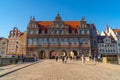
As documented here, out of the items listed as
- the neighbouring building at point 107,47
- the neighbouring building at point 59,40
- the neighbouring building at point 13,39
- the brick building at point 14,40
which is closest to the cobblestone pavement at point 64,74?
the neighbouring building at point 59,40

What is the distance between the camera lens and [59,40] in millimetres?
56188

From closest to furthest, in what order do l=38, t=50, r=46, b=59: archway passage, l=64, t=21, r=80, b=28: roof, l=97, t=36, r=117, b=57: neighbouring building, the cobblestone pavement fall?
1. the cobblestone pavement
2. l=38, t=50, r=46, b=59: archway passage
3. l=97, t=36, r=117, b=57: neighbouring building
4. l=64, t=21, r=80, b=28: roof

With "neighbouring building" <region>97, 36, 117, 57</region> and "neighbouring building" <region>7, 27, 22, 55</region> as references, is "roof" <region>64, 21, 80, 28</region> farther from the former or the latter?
"neighbouring building" <region>7, 27, 22, 55</region>

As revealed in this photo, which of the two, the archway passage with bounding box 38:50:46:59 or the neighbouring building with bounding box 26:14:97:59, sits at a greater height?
the neighbouring building with bounding box 26:14:97:59

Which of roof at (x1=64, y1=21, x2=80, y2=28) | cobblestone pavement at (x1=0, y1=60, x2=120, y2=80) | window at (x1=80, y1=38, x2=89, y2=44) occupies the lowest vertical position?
cobblestone pavement at (x1=0, y1=60, x2=120, y2=80)

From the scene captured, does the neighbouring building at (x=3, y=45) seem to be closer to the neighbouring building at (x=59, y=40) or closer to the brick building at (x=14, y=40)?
the brick building at (x=14, y=40)

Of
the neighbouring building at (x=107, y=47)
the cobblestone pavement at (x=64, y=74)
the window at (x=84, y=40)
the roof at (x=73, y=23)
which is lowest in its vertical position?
the cobblestone pavement at (x=64, y=74)

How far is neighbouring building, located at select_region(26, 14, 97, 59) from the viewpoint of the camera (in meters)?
55.4

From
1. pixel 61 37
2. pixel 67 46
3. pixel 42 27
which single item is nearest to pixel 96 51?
pixel 67 46

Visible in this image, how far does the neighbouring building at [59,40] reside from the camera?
5538 centimetres

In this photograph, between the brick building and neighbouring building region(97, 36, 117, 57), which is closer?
neighbouring building region(97, 36, 117, 57)

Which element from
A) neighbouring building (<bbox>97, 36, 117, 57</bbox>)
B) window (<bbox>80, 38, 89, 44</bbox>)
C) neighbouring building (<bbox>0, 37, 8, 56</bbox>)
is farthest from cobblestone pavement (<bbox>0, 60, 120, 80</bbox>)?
neighbouring building (<bbox>0, 37, 8, 56</bbox>)

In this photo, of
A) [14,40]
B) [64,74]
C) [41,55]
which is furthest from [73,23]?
[64,74]

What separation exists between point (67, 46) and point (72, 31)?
23.9 ft
